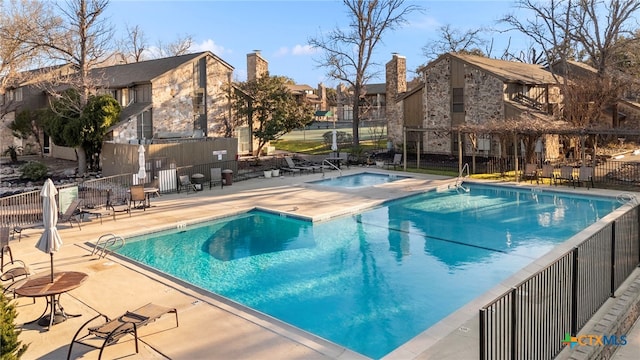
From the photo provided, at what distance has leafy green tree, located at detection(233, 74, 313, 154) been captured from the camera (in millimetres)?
28766

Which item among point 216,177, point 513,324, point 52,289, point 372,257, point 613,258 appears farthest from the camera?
point 216,177

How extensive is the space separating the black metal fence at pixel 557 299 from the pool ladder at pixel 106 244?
362 inches

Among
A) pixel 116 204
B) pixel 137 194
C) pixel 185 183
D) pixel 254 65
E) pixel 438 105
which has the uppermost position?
pixel 254 65

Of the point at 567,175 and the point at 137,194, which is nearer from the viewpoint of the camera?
the point at 137,194

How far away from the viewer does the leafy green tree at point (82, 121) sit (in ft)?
76.0

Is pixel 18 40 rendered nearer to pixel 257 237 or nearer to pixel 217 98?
pixel 217 98

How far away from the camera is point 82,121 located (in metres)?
23.1

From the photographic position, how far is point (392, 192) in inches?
798

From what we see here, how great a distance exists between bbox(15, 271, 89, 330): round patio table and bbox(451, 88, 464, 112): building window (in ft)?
84.1

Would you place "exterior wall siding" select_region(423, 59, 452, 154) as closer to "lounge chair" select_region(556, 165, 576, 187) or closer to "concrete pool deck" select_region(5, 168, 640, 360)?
"lounge chair" select_region(556, 165, 576, 187)

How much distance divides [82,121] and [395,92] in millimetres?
20259

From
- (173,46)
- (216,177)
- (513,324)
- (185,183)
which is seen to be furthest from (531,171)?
(173,46)

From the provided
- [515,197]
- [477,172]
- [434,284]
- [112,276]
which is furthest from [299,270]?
[477,172]

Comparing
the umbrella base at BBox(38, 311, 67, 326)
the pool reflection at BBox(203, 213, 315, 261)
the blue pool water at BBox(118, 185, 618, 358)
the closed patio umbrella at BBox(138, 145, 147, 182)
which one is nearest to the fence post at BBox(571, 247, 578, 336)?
the blue pool water at BBox(118, 185, 618, 358)
